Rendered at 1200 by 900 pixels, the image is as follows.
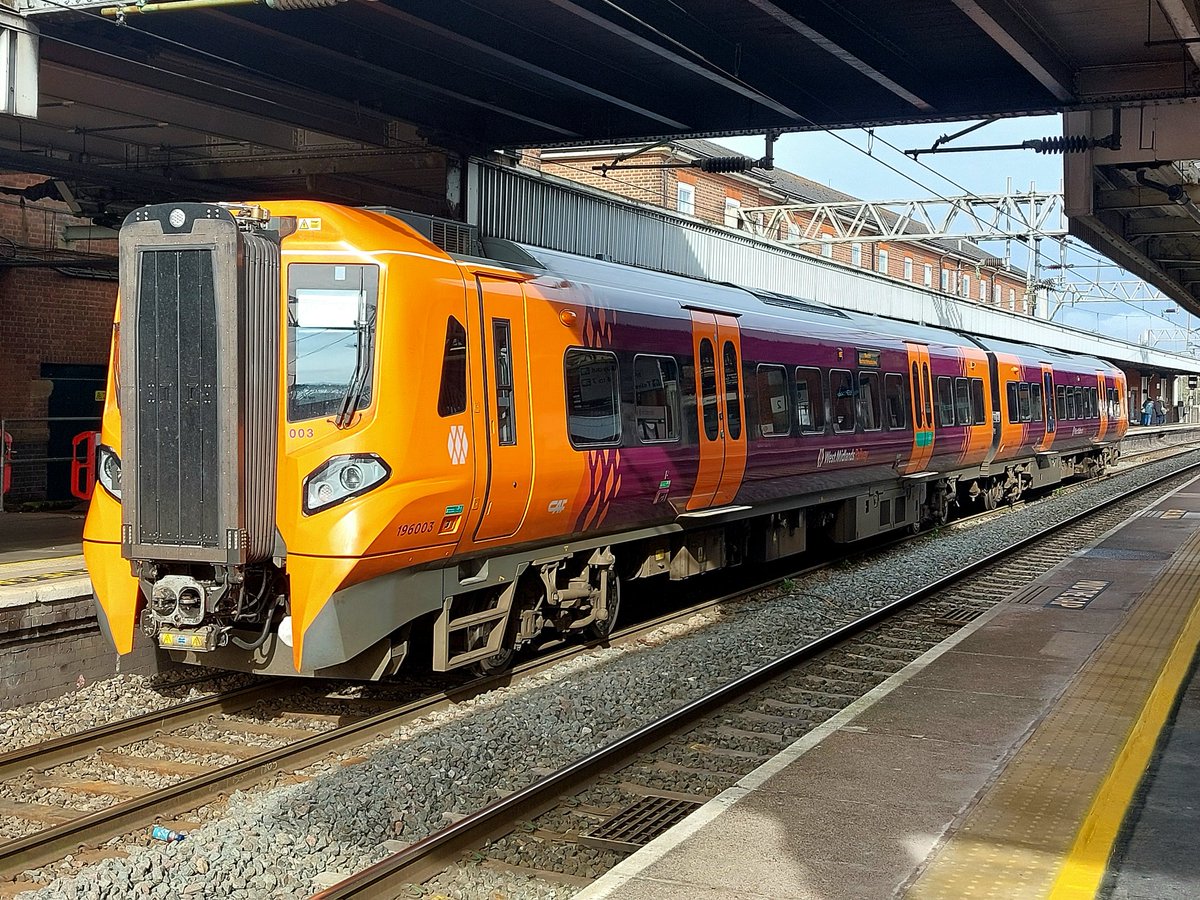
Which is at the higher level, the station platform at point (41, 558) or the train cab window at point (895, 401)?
the train cab window at point (895, 401)

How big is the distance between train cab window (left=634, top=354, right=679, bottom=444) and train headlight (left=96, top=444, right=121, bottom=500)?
380 cm

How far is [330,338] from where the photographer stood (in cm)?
Answer: 693

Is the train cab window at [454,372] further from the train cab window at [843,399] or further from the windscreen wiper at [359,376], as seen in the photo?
the train cab window at [843,399]

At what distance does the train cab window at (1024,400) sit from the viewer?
21.8m

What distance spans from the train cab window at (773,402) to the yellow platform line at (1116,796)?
4.22 metres

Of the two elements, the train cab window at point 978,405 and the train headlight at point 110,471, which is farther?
the train cab window at point 978,405

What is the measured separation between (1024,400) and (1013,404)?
0.90 metres

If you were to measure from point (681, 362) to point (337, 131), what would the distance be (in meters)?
5.48

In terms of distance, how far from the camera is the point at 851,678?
8.94 metres

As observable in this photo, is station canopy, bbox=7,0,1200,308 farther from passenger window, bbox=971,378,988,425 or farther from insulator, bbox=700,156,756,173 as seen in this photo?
passenger window, bbox=971,378,988,425

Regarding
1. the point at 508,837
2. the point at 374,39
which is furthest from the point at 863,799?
the point at 374,39

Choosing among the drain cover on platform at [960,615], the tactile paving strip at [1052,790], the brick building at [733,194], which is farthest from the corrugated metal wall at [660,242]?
the tactile paving strip at [1052,790]

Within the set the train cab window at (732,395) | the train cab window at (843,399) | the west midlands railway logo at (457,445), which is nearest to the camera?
the west midlands railway logo at (457,445)

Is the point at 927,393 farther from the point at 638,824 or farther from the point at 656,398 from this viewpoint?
the point at 638,824
